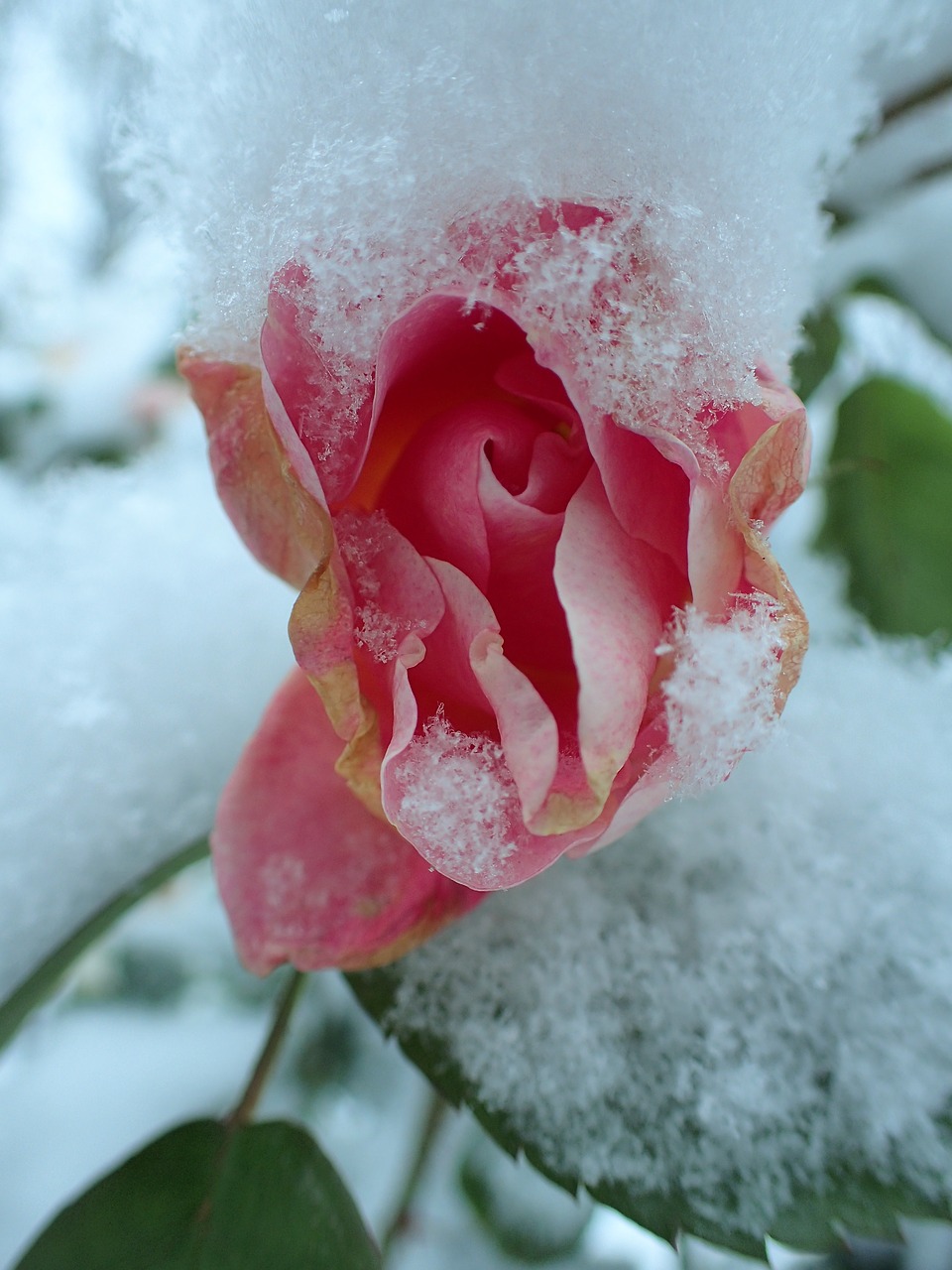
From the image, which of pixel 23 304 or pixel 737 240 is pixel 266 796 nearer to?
pixel 737 240

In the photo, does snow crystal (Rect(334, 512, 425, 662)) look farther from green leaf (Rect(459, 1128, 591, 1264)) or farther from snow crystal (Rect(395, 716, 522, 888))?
green leaf (Rect(459, 1128, 591, 1264))

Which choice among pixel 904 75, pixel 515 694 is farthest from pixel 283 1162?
pixel 904 75

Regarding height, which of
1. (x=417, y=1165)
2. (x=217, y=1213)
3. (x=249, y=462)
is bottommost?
(x=417, y=1165)

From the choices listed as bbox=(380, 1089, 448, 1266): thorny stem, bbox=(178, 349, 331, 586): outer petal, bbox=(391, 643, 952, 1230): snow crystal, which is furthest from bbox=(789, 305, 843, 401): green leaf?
bbox=(380, 1089, 448, 1266): thorny stem

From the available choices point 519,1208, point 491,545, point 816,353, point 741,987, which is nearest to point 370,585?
point 491,545

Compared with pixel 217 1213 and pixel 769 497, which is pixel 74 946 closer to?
pixel 217 1213

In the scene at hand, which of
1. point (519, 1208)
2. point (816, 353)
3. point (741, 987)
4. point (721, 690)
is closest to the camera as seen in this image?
point (721, 690)

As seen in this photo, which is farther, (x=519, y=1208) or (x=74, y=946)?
(x=519, y=1208)
